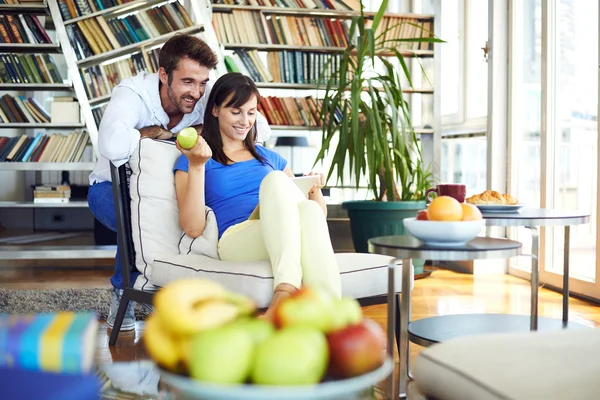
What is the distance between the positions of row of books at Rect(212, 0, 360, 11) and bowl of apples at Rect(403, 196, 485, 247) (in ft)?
11.4

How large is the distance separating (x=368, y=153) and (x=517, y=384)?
328 centimetres

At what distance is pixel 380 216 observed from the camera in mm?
4301

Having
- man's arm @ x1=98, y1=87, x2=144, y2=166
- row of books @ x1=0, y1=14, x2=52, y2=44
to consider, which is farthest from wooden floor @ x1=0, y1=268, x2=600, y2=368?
row of books @ x1=0, y1=14, x2=52, y2=44

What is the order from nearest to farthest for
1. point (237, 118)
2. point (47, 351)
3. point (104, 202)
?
point (47, 351) < point (237, 118) < point (104, 202)

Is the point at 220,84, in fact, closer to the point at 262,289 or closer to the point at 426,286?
the point at 262,289

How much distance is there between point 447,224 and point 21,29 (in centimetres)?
419

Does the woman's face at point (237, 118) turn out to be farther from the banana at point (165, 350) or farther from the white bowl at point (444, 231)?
the banana at point (165, 350)

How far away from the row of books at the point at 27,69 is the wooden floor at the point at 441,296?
52.2 inches

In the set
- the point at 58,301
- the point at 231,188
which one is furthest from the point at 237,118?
the point at 58,301

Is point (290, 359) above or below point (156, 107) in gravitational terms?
below

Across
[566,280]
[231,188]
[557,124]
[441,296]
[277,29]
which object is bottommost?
[441,296]

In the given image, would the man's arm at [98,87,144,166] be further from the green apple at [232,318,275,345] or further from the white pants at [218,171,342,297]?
the green apple at [232,318,275,345]

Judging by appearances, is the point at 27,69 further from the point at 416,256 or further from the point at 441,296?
the point at 416,256

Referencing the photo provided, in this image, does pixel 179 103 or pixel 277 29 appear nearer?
pixel 179 103
